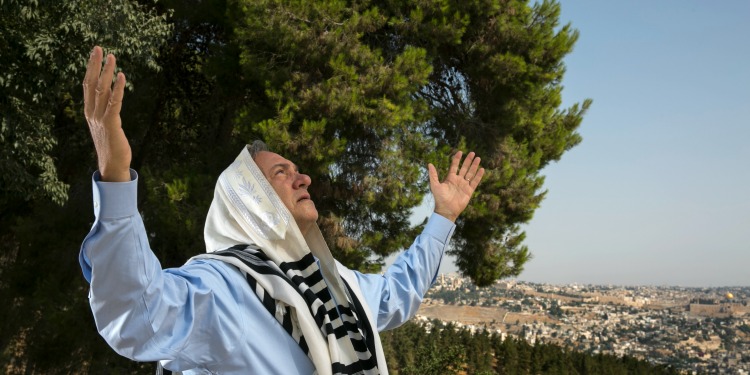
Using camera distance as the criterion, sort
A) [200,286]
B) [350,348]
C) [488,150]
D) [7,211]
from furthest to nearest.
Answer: [7,211] < [488,150] < [350,348] < [200,286]

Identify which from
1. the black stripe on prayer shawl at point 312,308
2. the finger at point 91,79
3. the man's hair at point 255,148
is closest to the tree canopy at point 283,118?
the man's hair at point 255,148

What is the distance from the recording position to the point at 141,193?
998 centimetres

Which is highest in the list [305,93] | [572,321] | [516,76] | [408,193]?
[516,76]

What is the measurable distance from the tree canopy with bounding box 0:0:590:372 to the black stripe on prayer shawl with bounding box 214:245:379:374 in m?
6.11

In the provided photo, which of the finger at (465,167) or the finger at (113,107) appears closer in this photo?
the finger at (113,107)

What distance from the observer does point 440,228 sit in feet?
7.72

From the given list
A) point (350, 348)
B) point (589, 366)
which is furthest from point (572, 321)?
point (350, 348)

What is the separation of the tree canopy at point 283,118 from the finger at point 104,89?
249 inches

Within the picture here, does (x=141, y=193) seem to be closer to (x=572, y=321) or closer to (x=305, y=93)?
(x=305, y=93)

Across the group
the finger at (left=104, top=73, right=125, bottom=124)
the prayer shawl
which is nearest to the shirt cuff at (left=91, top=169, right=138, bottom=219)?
the finger at (left=104, top=73, right=125, bottom=124)

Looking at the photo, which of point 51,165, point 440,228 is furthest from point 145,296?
point 51,165

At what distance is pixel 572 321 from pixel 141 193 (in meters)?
70.4

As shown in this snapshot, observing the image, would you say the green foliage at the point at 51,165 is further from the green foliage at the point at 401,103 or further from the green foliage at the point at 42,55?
the green foliage at the point at 401,103

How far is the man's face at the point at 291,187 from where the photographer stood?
5.78ft
